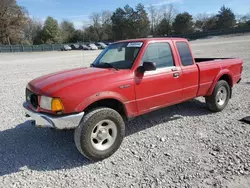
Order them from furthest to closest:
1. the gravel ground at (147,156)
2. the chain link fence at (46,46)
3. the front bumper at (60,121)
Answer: the chain link fence at (46,46) → the front bumper at (60,121) → the gravel ground at (147,156)

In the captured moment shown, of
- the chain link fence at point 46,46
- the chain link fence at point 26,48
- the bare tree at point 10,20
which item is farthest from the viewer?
the bare tree at point 10,20

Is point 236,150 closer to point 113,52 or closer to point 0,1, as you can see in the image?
point 113,52

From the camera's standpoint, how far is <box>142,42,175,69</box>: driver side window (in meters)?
4.19

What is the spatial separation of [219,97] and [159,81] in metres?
2.18

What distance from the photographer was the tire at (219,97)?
529cm

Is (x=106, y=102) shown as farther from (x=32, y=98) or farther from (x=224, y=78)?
(x=224, y=78)

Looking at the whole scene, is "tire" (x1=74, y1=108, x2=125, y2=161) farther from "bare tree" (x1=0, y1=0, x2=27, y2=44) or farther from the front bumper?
"bare tree" (x1=0, y1=0, x2=27, y2=44)

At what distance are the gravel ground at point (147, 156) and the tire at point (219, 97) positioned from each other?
17 cm

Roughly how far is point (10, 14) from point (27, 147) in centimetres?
6636

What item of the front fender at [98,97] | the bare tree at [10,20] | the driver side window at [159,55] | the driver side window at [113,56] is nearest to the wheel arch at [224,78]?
the driver side window at [159,55]

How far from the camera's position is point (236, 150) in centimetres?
363

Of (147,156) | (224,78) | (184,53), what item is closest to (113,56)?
(184,53)

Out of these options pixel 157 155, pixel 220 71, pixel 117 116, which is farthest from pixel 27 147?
pixel 220 71

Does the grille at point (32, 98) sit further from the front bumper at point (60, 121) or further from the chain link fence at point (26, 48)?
the chain link fence at point (26, 48)
